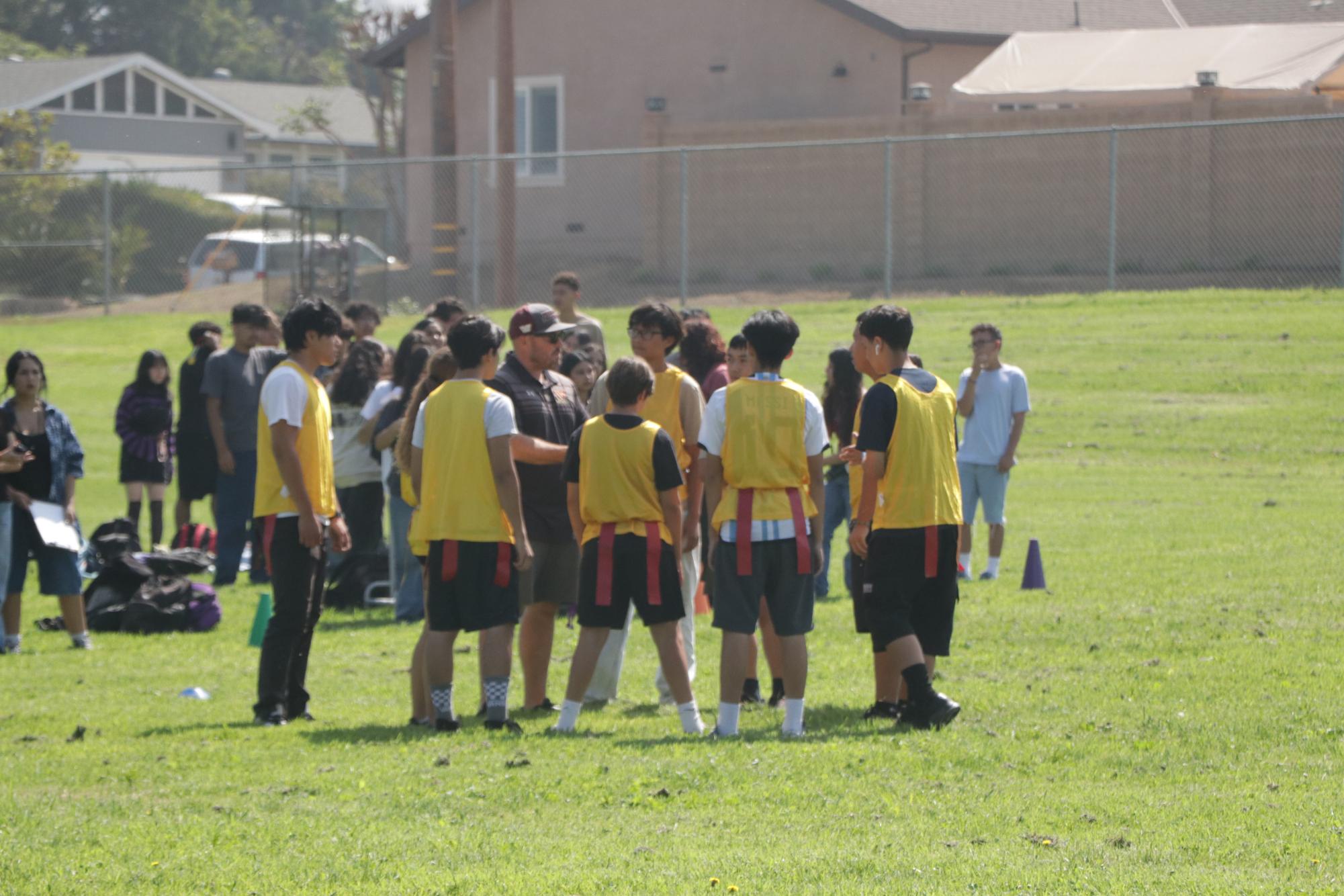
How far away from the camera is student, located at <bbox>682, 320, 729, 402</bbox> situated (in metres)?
8.78

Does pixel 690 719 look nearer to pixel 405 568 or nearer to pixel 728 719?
pixel 728 719

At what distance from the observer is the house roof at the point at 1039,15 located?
93.9 ft

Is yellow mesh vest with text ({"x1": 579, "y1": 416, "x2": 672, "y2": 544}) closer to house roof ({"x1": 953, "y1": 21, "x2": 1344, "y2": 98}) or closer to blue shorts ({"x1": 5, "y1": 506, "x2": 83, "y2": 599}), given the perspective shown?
blue shorts ({"x1": 5, "y1": 506, "x2": 83, "y2": 599})

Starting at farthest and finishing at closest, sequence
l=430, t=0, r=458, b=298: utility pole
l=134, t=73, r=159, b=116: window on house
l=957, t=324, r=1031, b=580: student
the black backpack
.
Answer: l=134, t=73, r=159, b=116: window on house < l=430, t=0, r=458, b=298: utility pole < the black backpack < l=957, t=324, r=1031, b=580: student

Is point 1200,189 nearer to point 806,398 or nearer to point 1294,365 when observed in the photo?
point 1294,365

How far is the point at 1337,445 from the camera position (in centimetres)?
1630

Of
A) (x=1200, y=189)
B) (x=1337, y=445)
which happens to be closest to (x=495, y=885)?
(x=1337, y=445)

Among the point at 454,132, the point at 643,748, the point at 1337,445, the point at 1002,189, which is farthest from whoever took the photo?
the point at 454,132

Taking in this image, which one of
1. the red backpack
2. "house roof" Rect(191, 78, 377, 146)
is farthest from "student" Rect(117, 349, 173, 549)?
"house roof" Rect(191, 78, 377, 146)

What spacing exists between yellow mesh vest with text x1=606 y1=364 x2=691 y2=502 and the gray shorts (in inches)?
27.1

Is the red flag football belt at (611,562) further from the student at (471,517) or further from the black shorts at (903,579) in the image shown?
the black shorts at (903,579)

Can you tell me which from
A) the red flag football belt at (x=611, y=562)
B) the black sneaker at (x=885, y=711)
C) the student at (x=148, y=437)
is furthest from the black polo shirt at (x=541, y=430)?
the student at (x=148, y=437)

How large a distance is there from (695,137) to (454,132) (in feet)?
14.4

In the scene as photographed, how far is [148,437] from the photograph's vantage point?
13.7m
